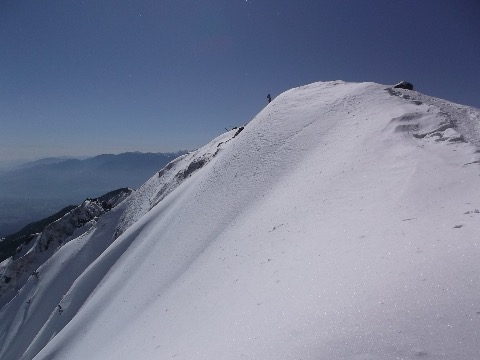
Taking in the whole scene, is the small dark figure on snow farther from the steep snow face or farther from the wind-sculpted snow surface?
the steep snow face

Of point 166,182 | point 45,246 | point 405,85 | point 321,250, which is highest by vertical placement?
point 405,85

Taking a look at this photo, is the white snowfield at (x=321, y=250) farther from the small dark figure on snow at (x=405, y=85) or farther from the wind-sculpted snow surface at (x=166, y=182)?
the wind-sculpted snow surface at (x=166, y=182)

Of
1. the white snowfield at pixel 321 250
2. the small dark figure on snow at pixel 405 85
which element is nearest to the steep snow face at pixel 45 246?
the white snowfield at pixel 321 250

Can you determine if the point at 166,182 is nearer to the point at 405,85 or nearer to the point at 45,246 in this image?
the point at 405,85

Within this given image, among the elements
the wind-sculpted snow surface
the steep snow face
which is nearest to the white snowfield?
the wind-sculpted snow surface

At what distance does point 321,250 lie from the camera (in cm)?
767

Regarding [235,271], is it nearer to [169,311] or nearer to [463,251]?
[169,311]

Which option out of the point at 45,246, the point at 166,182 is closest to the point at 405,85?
the point at 166,182

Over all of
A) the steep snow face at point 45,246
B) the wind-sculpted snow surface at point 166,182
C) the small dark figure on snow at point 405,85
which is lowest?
the steep snow face at point 45,246

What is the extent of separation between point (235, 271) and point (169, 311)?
326 centimetres

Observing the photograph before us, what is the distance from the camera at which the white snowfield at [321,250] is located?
4.59 m

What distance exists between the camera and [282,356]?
15.4 ft

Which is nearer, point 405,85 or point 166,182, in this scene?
point 405,85

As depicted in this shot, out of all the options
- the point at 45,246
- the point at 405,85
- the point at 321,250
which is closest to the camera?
the point at 321,250
